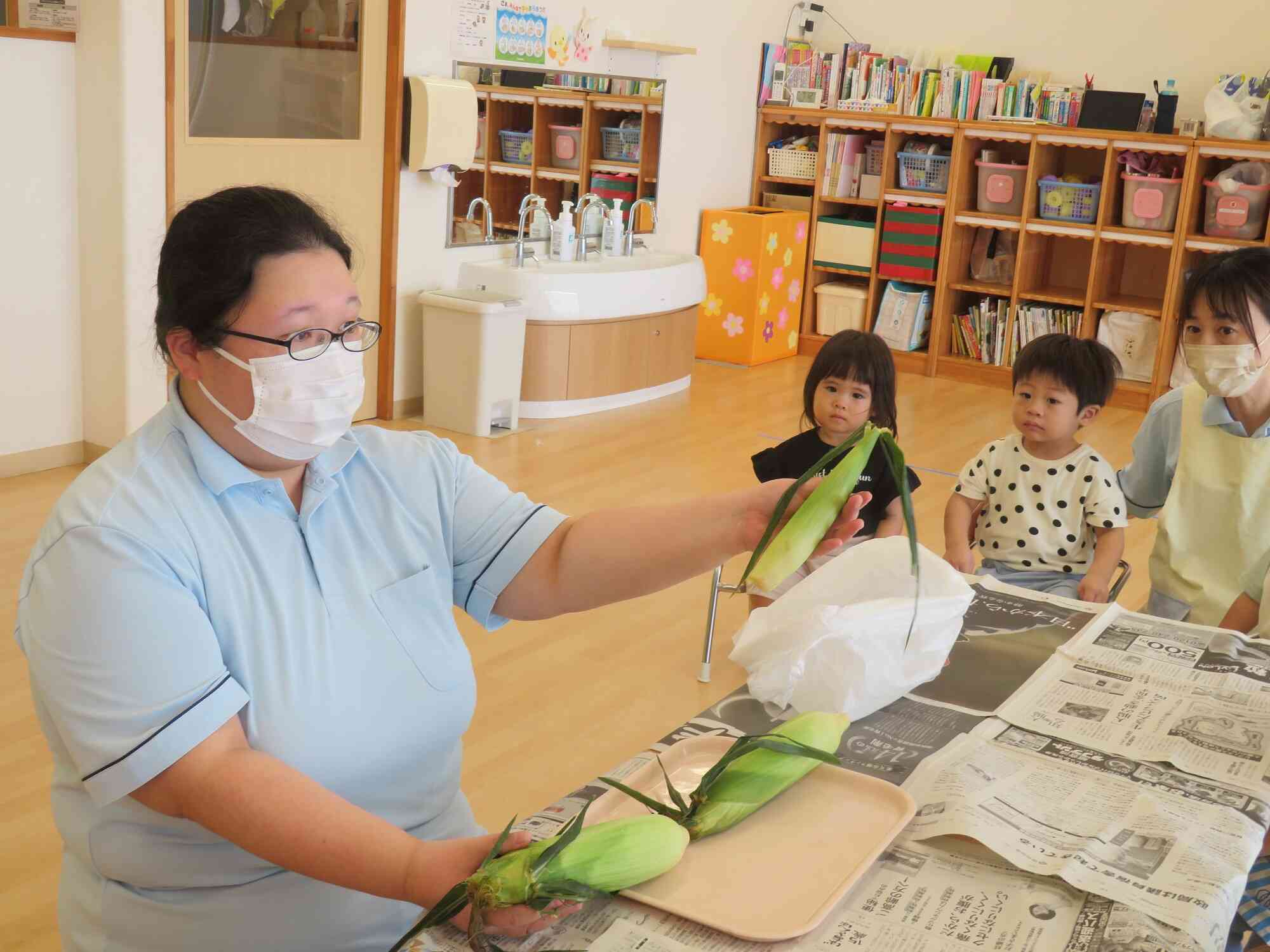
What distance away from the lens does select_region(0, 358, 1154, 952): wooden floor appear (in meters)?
2.37

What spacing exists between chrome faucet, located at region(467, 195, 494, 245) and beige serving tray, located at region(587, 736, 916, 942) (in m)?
4.25

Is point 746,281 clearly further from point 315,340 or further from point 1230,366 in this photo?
point 315,340

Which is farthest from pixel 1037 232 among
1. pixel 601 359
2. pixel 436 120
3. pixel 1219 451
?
pixel 1219 451

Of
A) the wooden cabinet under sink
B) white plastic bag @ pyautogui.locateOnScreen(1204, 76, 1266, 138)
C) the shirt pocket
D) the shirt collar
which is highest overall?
white plastic bag @ pyautogui.locateOnScreen(1204, 76, 1266, 138)

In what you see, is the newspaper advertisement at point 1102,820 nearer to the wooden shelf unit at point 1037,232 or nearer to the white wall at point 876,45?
the white wall at point 876,45

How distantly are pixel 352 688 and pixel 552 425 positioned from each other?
13.0 feet

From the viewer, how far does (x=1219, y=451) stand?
2258mm

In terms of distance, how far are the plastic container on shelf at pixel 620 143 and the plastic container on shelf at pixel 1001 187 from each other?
180 centimetres

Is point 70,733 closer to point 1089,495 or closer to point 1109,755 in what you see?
point 1109,755

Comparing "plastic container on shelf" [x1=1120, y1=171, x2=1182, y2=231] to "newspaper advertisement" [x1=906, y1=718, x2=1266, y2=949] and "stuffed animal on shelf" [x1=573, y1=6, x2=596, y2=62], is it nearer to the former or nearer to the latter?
"stuffed animal on shelf" [x1=573, y1=6, x2=596, y2=62]

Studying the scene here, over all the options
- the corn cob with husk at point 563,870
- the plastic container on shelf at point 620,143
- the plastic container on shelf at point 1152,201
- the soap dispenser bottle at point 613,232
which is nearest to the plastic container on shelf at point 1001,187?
the plastic container on shelf at point 1152,201

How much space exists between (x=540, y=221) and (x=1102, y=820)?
471 cm

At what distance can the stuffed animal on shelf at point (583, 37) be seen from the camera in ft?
18.2

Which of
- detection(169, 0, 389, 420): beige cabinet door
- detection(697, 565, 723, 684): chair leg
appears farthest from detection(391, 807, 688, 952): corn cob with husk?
detection(169, 0, 389, 420): beige cabinet door
